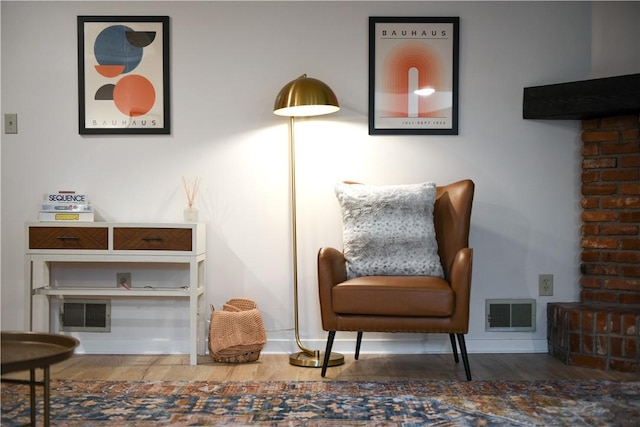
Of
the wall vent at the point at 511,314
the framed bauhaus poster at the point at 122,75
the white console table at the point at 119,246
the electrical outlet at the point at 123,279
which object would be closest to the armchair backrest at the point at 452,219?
the wall vent at the point at 511,314

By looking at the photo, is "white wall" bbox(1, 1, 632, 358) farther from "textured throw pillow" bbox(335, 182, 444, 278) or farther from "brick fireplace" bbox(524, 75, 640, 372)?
"textured throw pillow" bbox(335, 182, 444, 278)

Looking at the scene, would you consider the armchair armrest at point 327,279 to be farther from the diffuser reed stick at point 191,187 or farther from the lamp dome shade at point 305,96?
the diffuser reed stick at point 191,187

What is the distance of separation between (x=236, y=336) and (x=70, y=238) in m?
0.97

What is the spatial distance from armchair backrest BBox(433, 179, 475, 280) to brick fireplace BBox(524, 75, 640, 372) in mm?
646

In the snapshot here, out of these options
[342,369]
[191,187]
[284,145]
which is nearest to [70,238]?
[191,187]

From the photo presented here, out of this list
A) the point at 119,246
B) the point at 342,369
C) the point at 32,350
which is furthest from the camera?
the point at 119,246

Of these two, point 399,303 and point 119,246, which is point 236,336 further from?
point 399,303

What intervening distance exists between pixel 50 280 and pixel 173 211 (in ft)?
2.56

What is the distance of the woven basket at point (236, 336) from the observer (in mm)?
3580

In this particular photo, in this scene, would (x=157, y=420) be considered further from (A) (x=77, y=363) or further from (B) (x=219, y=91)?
(B) (x=219, y=91)

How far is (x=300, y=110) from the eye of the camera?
3760mm

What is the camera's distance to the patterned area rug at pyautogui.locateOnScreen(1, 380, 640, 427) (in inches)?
99.9

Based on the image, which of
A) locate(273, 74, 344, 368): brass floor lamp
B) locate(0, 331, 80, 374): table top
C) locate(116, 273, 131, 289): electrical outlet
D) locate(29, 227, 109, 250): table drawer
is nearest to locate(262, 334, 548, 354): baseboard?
locate(273, 74, 344, 368): brass floor lamp

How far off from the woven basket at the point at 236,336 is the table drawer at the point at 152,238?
0.40 metres
